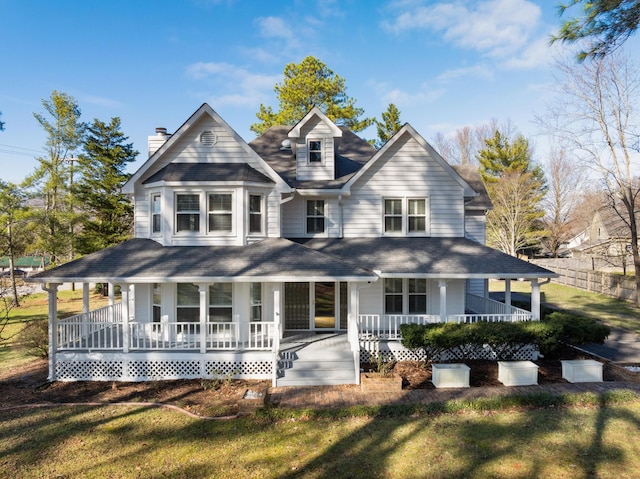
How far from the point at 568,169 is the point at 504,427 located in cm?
4958

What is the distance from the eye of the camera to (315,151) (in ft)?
49.6

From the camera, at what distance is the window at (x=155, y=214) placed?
13.0 m

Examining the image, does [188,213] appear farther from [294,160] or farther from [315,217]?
[294,160]

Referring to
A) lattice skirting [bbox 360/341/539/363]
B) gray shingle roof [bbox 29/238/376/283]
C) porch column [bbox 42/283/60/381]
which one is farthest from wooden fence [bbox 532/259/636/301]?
porch column [bbox 42/283/60/381]

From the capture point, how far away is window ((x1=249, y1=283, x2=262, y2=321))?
40.7 feet

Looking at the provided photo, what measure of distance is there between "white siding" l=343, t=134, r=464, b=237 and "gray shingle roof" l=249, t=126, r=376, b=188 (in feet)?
3.82

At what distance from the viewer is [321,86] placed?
3116 cm

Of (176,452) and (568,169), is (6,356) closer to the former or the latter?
(176,452)

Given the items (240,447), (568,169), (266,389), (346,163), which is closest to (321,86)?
(346,163)

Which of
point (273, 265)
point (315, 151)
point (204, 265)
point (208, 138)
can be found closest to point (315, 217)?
point (315, 151)

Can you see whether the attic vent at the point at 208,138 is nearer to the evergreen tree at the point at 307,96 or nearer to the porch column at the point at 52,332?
the porch column at the point at 52,332

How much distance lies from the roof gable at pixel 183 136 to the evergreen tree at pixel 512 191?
35.6m

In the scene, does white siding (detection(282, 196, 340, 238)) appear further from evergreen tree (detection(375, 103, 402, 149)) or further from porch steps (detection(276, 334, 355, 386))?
evergreen tree (detection(375, 103, 402, 149))

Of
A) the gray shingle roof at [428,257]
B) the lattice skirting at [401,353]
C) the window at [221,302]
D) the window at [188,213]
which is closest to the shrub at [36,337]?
the window at [188,213]
